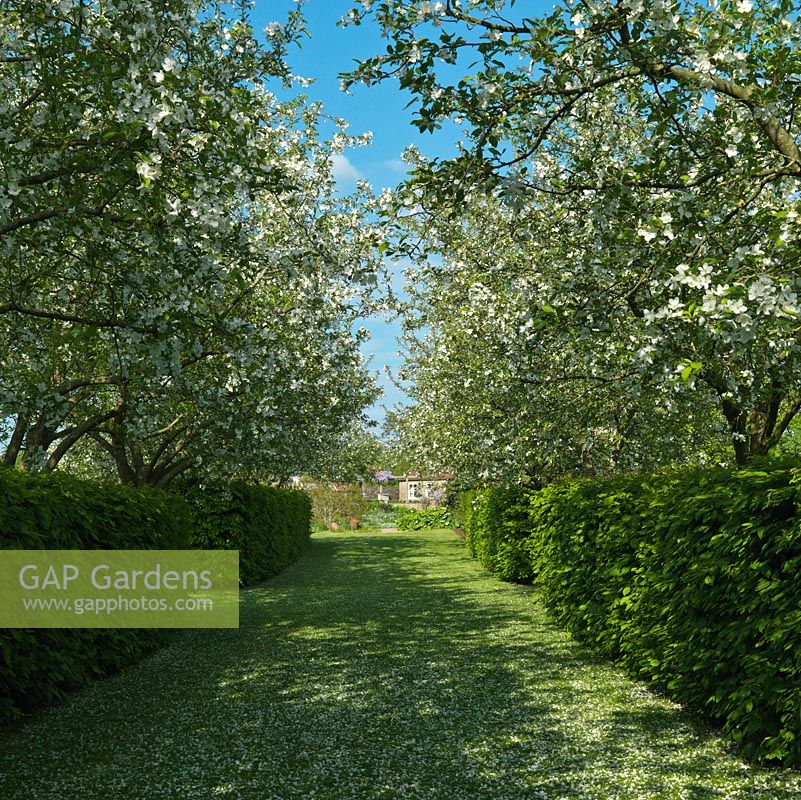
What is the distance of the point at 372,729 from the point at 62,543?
12.8 feet

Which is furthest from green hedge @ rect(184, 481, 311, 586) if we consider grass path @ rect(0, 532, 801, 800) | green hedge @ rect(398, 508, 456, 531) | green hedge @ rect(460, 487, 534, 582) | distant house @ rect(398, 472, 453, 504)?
green hedge @ rect(398, 508, 456, 531)

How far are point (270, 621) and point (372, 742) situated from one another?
7110 mm

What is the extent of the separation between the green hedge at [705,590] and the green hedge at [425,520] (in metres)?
43.3

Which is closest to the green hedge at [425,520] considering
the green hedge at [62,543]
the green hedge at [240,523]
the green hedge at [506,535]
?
the green hedge at [506,535]

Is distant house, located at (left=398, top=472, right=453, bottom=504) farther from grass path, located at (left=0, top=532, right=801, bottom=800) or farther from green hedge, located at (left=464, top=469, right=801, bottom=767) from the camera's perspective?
green hedge, located at (left=464, top=469, right=801, bottom=767)

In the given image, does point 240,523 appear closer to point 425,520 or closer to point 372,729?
point 372,729

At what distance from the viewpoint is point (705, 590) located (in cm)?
659

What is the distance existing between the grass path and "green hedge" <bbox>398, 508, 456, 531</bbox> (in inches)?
1664

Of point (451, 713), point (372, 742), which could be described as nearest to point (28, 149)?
point (372, 742)

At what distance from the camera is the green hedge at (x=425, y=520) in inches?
2128

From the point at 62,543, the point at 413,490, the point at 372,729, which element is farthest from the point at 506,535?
the point at 413,490

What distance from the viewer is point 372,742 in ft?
21.4

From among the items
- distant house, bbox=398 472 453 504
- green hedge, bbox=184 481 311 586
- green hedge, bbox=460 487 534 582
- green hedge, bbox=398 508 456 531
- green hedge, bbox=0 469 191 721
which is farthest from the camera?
distant house, bbox=398 472 453 504

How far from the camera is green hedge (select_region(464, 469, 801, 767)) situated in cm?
550
